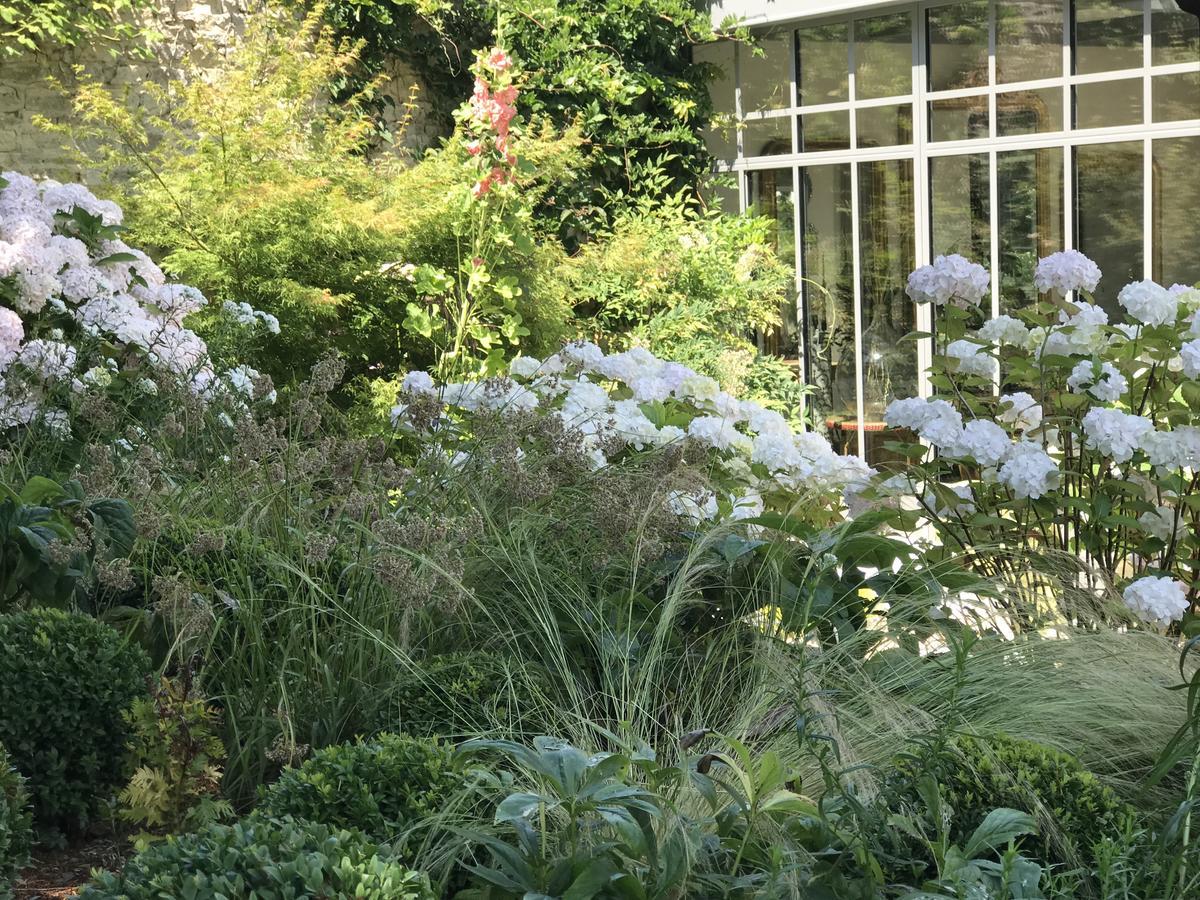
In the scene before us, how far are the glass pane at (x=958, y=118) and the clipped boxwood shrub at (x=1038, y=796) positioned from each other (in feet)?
21.3

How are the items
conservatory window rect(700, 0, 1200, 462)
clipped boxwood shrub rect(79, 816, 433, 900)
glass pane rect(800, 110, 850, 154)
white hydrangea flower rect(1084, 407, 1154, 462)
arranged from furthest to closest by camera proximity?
1. glass pane rect(800, 110, 850, 154)
2. conservatory window rect(700, 0, 1200, 462)
3. white hydrangea flower rect(1084, 407, 1154, 462)
4. clipped boxwood shrub rect(79, 816, 433, 900)

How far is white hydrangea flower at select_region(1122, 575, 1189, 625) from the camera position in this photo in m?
2.52

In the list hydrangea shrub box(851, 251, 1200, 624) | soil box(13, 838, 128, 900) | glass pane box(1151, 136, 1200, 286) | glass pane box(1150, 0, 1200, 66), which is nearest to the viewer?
soil box(13, 838, 128, 900)

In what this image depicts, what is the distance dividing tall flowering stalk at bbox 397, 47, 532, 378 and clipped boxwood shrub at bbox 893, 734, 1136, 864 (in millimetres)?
5026

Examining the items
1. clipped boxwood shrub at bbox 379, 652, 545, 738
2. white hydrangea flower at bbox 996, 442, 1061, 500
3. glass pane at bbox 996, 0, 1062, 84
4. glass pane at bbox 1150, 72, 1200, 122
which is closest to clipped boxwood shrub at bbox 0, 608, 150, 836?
clipped boxwood shrub at bbox 379, 652, 545, 738

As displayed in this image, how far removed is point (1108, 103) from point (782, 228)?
90.8 inches

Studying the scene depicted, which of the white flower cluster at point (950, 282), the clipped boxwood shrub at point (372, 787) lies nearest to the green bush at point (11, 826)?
the clipped boxwood shrub at point (372, 787)

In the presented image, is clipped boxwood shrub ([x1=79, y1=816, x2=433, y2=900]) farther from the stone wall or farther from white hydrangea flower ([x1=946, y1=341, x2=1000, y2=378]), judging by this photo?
the stone wall

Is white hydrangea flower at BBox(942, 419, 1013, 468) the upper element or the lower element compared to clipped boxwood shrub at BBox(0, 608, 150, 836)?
upper

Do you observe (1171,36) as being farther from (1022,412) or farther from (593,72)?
(1022,412)

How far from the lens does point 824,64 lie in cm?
825

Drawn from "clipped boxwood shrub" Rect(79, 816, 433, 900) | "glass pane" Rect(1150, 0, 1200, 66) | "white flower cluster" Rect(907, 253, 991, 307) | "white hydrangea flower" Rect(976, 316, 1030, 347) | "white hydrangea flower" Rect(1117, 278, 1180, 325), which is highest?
"glass pane" Rect(1150, 0, 1200, 66)

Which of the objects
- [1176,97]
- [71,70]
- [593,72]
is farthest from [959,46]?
[71,70]

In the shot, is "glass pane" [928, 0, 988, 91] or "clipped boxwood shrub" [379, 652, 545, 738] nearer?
"clipped boxwood shrub" [379, 652, 545, 738]
